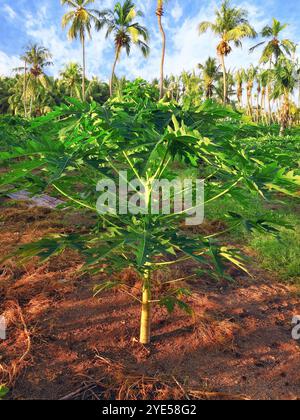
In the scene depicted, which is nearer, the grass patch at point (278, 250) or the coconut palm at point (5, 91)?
the grass patch at point (278, 250)

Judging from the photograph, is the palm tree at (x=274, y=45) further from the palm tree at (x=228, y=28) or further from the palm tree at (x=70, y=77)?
the palm tree at (x=70, y=77)

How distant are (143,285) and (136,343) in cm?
45

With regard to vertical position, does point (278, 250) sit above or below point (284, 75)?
below

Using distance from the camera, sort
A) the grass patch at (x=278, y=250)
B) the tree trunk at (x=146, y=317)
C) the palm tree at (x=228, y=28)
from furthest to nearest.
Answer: the palm tree at (x=228, y=28) < the grass patch at (x=278, y=250) < the tree trunk at (x=146, y=317)

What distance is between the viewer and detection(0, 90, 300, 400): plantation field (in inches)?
57.3

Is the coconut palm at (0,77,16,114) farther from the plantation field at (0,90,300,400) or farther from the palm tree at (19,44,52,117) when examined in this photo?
the plantation field at (0,90,300,400)

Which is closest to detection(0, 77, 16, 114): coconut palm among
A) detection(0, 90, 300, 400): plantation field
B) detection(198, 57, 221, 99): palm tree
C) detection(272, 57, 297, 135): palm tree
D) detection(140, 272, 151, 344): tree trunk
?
detection(198, 57, 221, 99): palm tree

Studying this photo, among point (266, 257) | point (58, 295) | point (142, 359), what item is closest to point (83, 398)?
point (142, 359)

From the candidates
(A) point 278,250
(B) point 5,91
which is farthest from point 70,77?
(A) point 278,250

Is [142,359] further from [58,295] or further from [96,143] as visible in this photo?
[96,143]

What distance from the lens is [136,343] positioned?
7.47ft

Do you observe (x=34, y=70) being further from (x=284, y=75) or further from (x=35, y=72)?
(x=284, y=75)

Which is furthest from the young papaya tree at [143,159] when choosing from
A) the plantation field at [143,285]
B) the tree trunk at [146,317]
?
the tree trunk at [146,317]

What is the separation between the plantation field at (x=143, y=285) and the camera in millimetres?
1456
